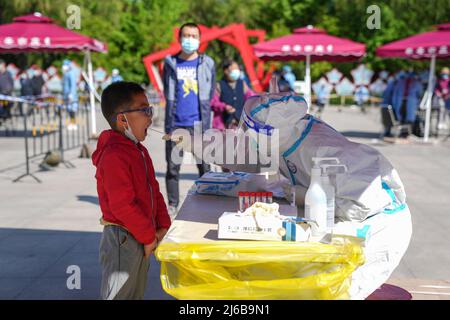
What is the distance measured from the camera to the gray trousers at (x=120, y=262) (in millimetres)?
2834

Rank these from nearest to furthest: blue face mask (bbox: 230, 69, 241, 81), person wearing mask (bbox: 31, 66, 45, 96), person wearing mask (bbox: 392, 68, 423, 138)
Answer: blue face mask (bbox: 230, 69, 241, 81)
person wearing mask (bbox: 392, 68, 423, 138)
person wearing mask (bbox: 31, 66, 45, 96)

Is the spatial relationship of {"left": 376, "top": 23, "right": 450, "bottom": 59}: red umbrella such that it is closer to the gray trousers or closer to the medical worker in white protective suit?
the medical worker in white protective suit

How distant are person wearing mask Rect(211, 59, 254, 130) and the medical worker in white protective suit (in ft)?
15.4

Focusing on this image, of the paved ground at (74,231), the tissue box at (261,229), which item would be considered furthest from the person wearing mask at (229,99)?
the tissue box at (261,229)

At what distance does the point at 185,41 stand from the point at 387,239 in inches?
147

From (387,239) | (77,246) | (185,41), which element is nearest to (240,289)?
(387,239)

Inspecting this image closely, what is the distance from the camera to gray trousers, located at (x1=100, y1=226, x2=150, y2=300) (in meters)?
2.83

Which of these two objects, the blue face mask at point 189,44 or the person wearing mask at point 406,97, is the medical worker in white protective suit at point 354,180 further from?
the person wearing mask at point 406,97

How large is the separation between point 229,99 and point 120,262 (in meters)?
5.06

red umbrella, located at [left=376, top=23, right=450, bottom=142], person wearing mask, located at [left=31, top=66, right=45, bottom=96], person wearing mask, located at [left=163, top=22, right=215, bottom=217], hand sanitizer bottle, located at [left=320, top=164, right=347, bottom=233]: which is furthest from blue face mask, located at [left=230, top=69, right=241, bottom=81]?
person wearing mask, located at [left=31, top=66, right=45, bottom=96]

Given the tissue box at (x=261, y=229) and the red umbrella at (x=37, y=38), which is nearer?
the tissue box at (x=261, y=229)

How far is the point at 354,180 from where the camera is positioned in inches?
100

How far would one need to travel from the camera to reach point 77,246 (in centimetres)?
523

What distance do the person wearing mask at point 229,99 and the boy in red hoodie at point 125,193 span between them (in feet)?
14.9
